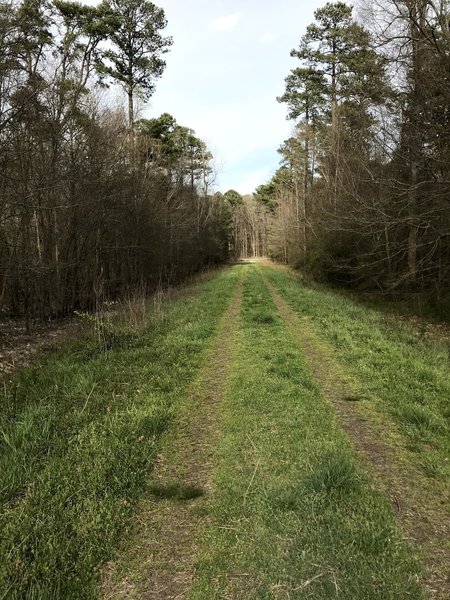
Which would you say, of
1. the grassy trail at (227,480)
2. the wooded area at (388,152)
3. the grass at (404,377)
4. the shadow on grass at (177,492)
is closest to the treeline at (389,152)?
the wooded area at (388,152)

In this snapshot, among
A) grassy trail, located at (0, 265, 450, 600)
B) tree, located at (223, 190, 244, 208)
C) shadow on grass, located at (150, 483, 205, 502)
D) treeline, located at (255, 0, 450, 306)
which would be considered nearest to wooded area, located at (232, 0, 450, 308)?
treeline, located at (255, 0, 450, 306)

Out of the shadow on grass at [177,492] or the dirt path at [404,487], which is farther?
the shadow on grass at [177,492]

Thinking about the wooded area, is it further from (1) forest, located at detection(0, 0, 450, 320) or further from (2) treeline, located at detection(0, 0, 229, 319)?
(2) treeline, located at detection(0, 0, 229, 319)

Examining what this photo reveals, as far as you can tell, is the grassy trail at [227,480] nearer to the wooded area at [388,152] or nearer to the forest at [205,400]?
the forest at [205,400]

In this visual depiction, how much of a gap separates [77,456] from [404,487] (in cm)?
299

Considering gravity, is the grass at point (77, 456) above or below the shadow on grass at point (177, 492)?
above

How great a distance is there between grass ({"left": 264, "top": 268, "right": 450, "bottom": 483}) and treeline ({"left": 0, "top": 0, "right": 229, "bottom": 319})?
249 inches

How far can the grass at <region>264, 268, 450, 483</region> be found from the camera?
14.4ft

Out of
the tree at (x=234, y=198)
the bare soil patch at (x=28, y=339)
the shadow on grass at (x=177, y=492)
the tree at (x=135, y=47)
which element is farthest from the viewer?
the tree at (x=234, y=198)

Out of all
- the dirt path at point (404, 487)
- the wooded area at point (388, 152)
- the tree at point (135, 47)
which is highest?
the tree at point (135, 47)

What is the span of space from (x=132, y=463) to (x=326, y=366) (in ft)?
13.3

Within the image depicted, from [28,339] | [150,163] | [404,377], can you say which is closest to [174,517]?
[404,377]

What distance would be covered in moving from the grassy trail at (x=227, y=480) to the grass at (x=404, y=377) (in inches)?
1.2

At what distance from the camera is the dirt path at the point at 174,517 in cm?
266
